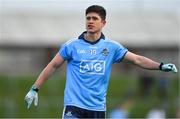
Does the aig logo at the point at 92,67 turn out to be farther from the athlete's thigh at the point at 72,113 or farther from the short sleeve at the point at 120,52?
the athlete's thigh at the point at 72,113

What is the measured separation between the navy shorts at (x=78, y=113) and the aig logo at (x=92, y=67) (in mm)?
471

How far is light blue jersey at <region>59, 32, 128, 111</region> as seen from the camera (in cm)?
1130

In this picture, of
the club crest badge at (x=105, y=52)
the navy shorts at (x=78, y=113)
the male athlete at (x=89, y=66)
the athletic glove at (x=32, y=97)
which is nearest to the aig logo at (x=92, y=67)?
the male athlete at (x=89, y=66)

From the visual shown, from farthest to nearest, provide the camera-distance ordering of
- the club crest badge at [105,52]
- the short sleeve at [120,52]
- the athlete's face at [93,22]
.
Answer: the short sleeve at [120,52] → the club crest badge at [105,52] → the athlete's face at [93,22]

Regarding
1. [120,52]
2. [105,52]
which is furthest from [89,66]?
[120,52]

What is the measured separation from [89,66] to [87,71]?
2.6 inches

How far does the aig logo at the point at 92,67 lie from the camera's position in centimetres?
1129

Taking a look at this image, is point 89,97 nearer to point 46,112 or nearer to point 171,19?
point 46,112

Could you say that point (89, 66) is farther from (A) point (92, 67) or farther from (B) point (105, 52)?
(B) point (105, 52)

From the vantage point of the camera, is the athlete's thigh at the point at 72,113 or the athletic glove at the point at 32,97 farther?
the athletic glove at the point at 32,97

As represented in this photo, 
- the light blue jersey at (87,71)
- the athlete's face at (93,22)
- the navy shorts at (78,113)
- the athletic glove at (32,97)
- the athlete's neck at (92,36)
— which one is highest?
the athlete's face at (93,22)

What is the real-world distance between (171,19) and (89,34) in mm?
38779

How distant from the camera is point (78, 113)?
1136cm

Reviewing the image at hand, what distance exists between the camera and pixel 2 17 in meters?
42.5
